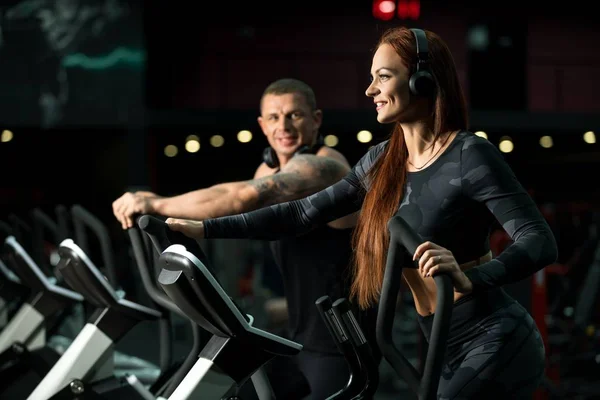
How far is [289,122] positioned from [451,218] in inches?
45.3

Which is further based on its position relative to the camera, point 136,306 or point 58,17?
point 58,17

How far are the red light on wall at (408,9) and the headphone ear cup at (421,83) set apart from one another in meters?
12.3

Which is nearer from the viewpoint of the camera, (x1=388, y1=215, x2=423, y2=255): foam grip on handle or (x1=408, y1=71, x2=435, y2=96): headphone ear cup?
(x1=388, y1=215, x2=423, y2=255): foam grip on handle

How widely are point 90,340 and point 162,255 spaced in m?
0.97

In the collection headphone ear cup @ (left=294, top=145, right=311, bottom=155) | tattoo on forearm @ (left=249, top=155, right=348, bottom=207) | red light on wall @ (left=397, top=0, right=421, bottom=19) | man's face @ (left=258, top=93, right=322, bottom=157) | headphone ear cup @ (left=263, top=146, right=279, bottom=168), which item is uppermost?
red light on wall @ (left=397, top=0, right=421, bottom=19)

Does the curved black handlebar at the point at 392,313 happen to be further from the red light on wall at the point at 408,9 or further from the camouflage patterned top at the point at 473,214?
the red light on wall at the point at 408,9

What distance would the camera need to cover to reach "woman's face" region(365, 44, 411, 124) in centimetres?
202

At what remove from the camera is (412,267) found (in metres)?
1.98

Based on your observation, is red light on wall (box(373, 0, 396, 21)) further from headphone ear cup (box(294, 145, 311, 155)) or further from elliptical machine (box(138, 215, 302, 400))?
elliptical machine (box(138, 215, 302, 400))

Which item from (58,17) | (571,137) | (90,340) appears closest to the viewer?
(90,340)

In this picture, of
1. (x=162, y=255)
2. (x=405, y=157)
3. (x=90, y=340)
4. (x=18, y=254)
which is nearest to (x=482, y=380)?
(x=405, y=157)

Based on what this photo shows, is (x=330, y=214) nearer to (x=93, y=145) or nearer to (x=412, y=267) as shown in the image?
(x=412, y=267)

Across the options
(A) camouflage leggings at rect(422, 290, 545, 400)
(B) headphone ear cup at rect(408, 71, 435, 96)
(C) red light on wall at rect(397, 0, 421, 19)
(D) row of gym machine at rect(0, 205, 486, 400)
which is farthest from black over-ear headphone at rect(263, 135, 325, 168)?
(C) red light on wall at rect(397, 0, 421, 19)

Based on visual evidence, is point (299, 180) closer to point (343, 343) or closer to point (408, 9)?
point (343, 343)
